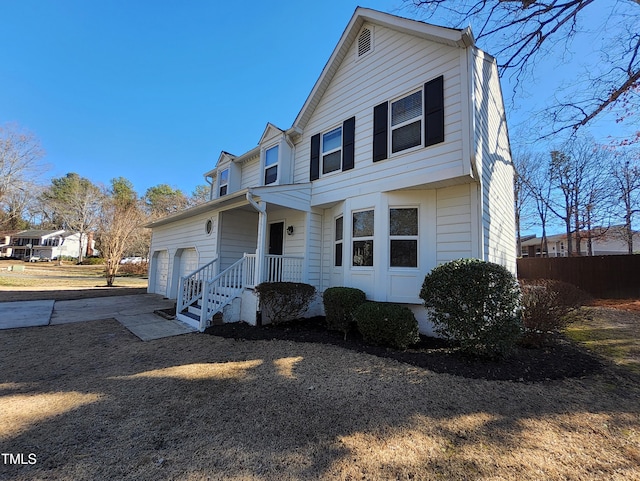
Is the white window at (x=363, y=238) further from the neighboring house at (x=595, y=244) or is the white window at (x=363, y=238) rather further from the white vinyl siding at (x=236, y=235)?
the neighboring house at (x=595, y=244)

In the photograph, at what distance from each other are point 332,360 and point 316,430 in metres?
2.00

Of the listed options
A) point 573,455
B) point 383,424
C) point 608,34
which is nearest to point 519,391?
point 573,455

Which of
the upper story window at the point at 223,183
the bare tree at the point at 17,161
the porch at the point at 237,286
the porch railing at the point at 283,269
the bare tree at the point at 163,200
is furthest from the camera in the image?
the bare tree at the point at 163,200

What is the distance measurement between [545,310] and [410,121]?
505 cm

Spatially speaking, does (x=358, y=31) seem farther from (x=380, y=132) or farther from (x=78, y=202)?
(x=78, y=202)

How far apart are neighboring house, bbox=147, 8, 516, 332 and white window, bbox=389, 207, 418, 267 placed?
24mm

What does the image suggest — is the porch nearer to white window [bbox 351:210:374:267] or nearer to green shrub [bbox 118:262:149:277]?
white window [bbox 351:210:374:267]

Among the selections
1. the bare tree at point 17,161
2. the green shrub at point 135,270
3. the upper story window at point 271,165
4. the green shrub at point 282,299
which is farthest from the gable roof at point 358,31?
the bare tree at point 17,161

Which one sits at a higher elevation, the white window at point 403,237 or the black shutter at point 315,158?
the black shutter at point 315,158

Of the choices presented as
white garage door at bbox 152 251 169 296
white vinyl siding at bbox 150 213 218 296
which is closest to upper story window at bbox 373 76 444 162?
white vinyl siding at bbox 150 213 218 296

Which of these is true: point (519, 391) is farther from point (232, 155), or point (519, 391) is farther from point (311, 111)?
point (232, 155)

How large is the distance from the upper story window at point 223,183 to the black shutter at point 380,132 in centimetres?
740

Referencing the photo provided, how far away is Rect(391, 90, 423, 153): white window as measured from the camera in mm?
6365

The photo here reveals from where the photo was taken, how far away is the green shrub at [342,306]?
6156mm
